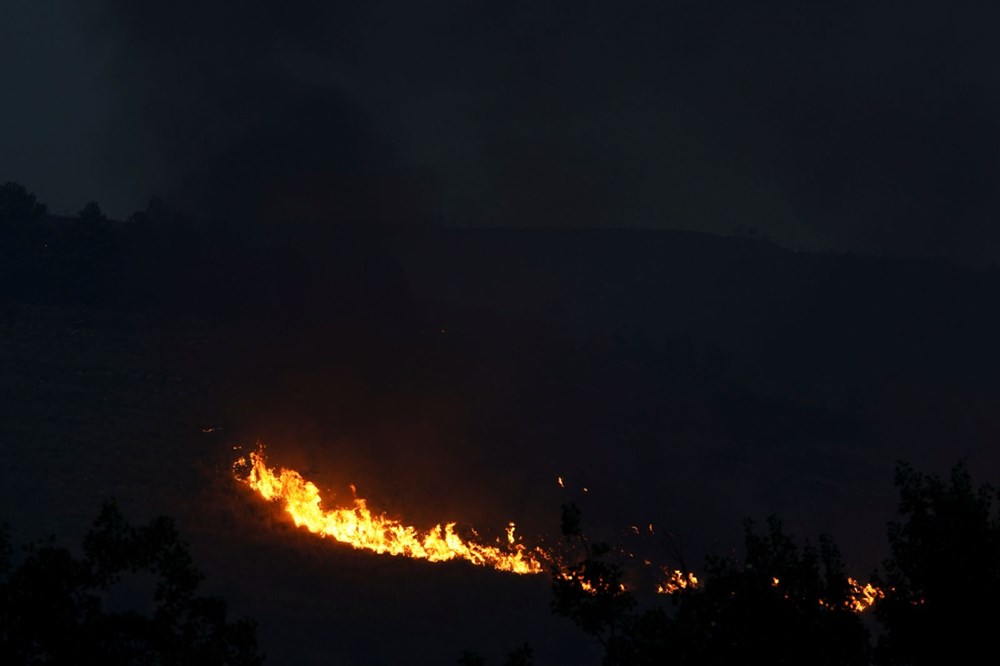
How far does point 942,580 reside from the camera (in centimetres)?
1176

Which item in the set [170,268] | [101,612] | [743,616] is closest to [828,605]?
[743,616]

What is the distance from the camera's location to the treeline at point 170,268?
7394cm

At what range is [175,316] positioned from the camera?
7206cm

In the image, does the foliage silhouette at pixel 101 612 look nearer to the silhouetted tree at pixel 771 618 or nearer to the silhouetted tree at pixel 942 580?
the silhouetted tree at pixel 771 618

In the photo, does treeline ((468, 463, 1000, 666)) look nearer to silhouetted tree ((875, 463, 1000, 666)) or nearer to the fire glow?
silhouetted tree ((875, 463, 1000, 666))

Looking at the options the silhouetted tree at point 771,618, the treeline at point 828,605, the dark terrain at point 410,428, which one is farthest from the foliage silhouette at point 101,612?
the dark terrain at point 410,428

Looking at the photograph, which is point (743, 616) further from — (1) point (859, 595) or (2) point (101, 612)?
(2) point (101, 612)

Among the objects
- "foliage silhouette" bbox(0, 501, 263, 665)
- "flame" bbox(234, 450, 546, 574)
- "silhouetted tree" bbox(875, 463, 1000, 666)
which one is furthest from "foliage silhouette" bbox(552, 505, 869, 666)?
"flame" bbox(234, 450, 546, 574)

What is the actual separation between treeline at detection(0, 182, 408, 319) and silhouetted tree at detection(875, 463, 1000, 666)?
66.7m

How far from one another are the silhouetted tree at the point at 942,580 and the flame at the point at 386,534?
1308 inches

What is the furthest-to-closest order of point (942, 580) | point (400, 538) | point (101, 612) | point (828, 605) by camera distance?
1. point (400, 538)
2. point (828, 605)
3. point (101, 612)
4. point (942, 580)

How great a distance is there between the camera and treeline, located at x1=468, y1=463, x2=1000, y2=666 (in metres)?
11.6

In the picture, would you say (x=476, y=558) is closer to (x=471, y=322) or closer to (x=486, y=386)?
(x=486, y=386)

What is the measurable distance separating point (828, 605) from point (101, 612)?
33.8 feet
